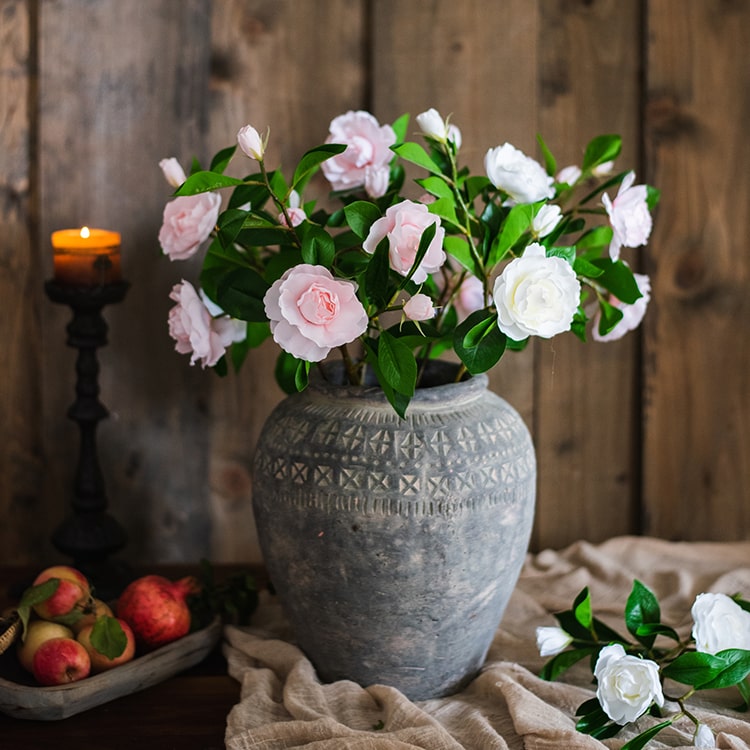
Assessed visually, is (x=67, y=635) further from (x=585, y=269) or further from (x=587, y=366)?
(x=587, y=366)

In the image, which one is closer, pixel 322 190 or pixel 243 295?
pixel 243 295

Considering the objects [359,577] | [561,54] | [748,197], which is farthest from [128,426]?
[748,197]

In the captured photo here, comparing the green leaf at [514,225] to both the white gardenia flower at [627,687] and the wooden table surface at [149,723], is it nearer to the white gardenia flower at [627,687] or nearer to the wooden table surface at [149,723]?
the white gardenia flower at [627,687]

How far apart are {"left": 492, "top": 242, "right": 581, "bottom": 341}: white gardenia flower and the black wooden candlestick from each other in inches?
22.6

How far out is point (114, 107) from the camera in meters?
1.43

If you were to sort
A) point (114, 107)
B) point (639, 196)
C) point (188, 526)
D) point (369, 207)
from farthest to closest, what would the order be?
point (188, 526) < point (114, 107) < point (639, 196) < point (369, 207)

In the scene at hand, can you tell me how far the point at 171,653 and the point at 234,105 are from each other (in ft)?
2.42

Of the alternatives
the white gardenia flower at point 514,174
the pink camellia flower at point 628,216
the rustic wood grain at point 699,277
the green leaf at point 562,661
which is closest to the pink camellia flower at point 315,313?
the white gardenia flower at point 514,174

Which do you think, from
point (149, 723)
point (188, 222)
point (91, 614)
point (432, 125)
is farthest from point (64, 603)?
point (432, 125)

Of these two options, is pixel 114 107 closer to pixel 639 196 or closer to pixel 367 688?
pixel 639 196

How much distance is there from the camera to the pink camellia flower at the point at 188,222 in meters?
1.11

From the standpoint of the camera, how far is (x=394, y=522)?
3.45 ft

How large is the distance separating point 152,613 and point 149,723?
0.13 m

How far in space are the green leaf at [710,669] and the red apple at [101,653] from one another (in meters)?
0.57
